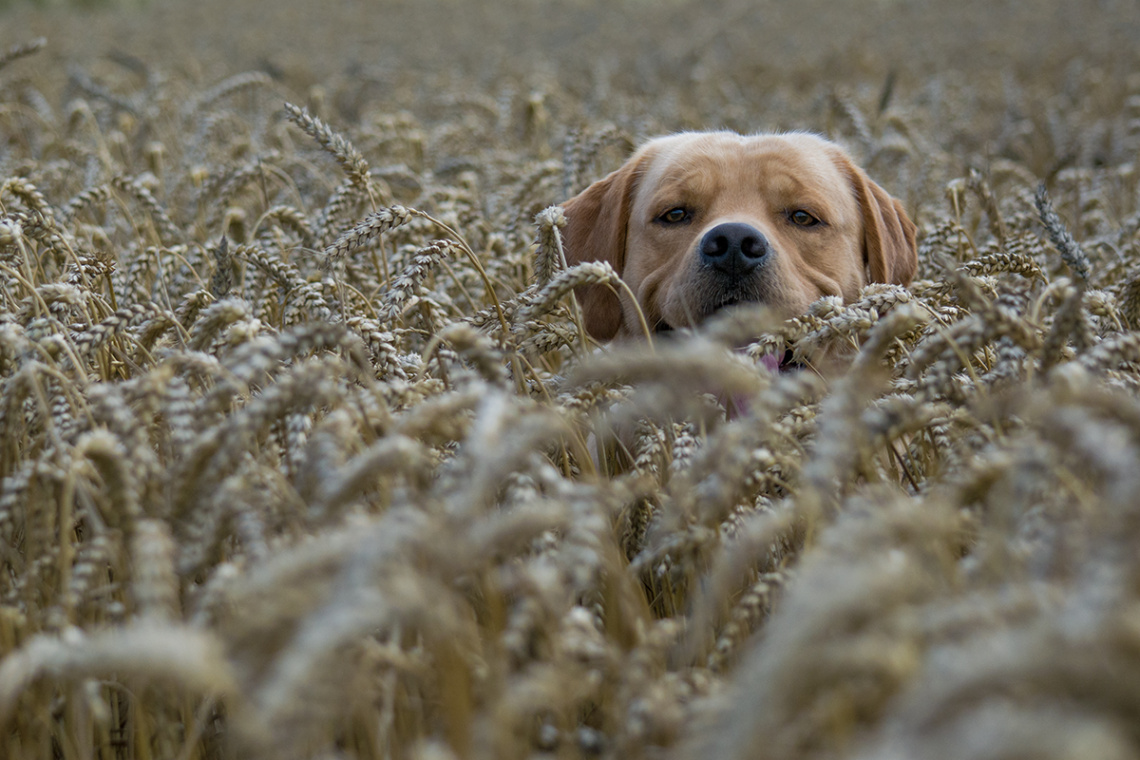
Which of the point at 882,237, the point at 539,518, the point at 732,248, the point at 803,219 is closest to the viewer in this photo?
the point at 539,518

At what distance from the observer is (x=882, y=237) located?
3.67m

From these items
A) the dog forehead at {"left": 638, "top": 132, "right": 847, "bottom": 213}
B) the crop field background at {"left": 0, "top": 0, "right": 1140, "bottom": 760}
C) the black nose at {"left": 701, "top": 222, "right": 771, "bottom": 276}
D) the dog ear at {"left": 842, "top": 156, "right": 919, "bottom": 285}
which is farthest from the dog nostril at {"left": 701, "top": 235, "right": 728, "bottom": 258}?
the dog ear at {"left": 842, "top": 156, "right": 919, "bottom": 285}

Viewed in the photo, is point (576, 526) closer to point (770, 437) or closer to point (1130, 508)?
point (770, 437)

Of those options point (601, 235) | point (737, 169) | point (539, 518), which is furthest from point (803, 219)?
point (539, 518)

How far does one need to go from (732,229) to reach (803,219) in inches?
20.0

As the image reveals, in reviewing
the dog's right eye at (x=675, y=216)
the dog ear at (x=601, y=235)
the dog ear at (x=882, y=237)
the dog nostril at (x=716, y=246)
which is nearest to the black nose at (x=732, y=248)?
the dog nostril at (x=716, y=246)

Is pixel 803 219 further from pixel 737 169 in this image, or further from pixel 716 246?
pixel 716 246

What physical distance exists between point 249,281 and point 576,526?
9.18 feet

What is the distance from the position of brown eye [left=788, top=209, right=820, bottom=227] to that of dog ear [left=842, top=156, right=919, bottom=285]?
30cm

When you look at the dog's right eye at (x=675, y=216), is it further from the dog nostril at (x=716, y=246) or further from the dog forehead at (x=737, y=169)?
the dog nostril at (x=716, y=246)

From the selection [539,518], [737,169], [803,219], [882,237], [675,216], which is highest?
[737,169]

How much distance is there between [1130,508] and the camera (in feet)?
2.90

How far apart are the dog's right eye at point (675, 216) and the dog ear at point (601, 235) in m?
0.19

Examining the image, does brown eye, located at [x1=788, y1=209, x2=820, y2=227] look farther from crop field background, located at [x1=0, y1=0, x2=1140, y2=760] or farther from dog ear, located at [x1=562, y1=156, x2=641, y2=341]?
dog ear, located at [x1=562, y1=156, x2=641, y2=341]
